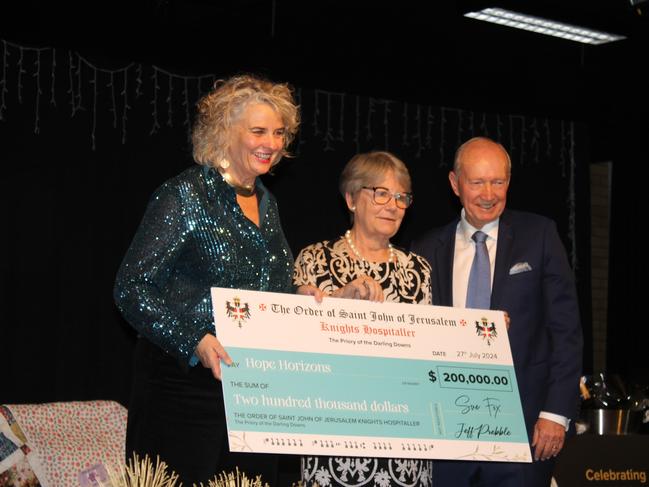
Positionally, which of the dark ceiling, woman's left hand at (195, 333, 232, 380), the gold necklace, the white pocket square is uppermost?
the dark ceiling

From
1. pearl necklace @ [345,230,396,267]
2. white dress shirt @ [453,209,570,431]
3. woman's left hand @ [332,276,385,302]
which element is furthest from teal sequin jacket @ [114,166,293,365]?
white dress shirt @ [453,209,570,431]

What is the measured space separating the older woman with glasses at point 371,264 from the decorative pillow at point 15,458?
5.09ft

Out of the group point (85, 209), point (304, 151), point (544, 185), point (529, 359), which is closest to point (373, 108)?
point (304, 151)

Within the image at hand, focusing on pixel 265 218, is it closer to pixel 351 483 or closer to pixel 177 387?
pixel 177 387

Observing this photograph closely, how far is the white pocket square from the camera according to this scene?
12.5 ft

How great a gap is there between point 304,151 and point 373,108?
0.63m

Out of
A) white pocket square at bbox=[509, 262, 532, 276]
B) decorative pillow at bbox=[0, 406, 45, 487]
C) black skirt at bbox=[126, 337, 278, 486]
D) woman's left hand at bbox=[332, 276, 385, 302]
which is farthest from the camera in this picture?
decorative pillow at bbox=[0, 406, 45, 487]

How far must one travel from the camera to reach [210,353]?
108 inches

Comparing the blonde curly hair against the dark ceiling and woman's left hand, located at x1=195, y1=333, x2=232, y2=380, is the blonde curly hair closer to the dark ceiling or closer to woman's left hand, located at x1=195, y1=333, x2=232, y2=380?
woman's left hand, located at x1=195, y1=333, x2=232, y2=380

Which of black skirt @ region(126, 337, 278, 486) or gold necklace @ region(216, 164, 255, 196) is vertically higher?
gold necklace @ region(216, 164, 255, 196)

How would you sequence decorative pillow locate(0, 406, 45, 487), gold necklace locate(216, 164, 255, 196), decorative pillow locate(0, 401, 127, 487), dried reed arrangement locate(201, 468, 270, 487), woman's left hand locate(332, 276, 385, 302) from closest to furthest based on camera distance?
dried reed arrangement locate(201, 468, 270, 487), gold necklace locate(216, 164, 255, 196), woman's left hand locate(332, 276, 385, 302), decorative pillow locate(0, 406, 45, 487), decorative pillow locate(0, 401, 127, 487)

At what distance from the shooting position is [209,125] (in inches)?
117

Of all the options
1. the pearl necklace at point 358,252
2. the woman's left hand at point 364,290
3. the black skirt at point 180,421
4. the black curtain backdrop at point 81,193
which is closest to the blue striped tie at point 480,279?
the pearl necklace at point 358,252

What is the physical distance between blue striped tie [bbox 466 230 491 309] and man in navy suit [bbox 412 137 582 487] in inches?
0.8
